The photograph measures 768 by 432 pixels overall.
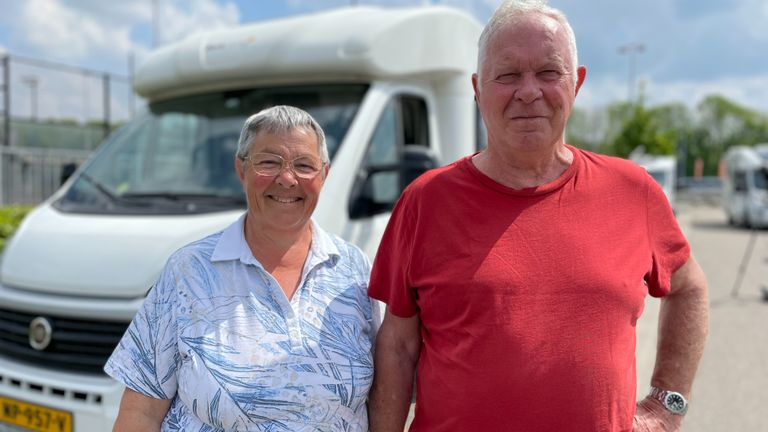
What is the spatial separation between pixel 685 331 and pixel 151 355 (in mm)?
1685

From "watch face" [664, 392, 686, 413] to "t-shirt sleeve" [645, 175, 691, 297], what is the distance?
14.1 inches

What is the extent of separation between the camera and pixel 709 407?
5.17 metres

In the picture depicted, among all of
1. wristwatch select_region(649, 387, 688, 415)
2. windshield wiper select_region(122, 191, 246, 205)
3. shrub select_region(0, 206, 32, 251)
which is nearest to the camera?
wristwatch select_region(649, 387, 688, 415)

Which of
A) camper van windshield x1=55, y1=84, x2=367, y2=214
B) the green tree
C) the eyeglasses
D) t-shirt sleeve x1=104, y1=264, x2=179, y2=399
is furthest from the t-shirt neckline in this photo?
the green tree

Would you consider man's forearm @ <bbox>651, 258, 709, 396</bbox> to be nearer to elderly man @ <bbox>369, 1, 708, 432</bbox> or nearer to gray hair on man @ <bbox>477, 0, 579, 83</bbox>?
elderly man @ <bbox>369, 1, 708, 432</bbox>

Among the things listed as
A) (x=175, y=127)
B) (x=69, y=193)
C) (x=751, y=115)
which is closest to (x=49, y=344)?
(x=69, y=193)

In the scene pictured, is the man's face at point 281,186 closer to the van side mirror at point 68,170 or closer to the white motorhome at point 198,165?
the white motorhome at point 198,165

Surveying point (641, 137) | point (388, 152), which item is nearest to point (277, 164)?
point (388, 152)

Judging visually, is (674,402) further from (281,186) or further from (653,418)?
(281,186)

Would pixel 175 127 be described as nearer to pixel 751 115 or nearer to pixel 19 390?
pixel 19 390

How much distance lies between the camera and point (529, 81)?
71.5 inches

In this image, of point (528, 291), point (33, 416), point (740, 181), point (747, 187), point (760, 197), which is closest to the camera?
point (528, 291)

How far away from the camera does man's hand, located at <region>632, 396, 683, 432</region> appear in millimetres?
2031

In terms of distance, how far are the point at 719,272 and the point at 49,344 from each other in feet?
42.6
